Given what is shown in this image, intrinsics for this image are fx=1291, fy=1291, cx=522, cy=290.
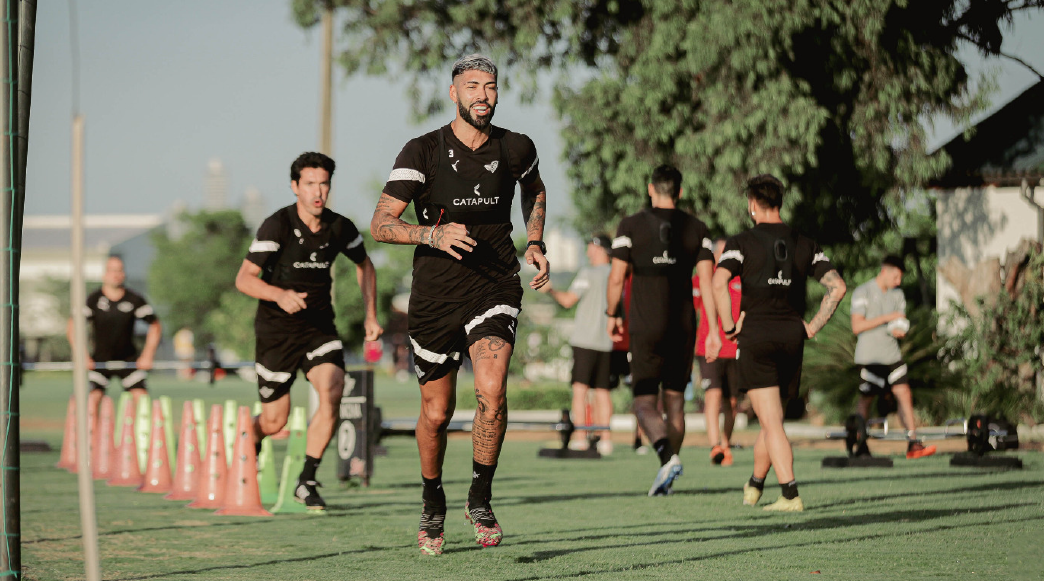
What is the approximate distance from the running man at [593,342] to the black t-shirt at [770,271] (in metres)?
5.28

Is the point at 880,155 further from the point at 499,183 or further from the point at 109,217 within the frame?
the point at 109,217

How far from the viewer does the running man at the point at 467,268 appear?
6.24 meters

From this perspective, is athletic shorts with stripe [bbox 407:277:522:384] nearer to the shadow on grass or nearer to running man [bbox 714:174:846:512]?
the shadow on grass

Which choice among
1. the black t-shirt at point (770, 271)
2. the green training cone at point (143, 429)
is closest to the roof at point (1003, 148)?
the black t-shirt at point (770, 271)

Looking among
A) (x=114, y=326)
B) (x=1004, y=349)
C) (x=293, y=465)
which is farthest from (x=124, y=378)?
(x=1004, y=349)

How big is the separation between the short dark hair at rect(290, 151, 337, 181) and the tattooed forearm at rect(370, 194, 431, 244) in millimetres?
2697

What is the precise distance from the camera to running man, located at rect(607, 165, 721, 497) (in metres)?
9.58

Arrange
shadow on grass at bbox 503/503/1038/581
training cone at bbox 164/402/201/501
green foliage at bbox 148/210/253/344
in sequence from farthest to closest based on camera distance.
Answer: green foliage at bbox 148/210/253/344, training cone at bbox 164/402/201/501, shadow on grass at bbox 503/503/1038/581

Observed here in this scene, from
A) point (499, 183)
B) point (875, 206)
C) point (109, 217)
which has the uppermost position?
point (109, 217)

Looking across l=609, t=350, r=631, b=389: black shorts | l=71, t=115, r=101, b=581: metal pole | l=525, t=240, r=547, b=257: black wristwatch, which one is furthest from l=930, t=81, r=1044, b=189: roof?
l=71, t=115, r=101, b=581: metal pole

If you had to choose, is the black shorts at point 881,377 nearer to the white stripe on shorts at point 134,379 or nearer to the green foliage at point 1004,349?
the green foliage at point 1004,349

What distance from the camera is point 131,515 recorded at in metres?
8.68

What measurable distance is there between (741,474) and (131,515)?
530 centimetres

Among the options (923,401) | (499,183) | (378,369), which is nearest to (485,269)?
(499,183)
